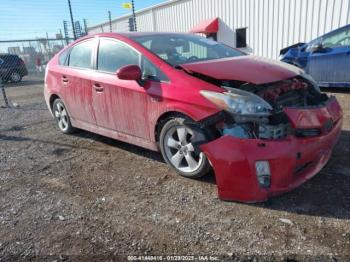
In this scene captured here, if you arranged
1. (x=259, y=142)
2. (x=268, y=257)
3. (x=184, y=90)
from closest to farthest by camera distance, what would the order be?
(x=268, y=257), (x=259, y=142), (x=184, y=90)

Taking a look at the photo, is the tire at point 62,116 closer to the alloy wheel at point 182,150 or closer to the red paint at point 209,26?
the alloy wheel at point 182,150

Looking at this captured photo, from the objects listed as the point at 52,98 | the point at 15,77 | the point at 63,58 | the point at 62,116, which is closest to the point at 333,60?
the point at 63,58

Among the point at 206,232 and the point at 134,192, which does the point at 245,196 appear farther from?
the point at 134,192

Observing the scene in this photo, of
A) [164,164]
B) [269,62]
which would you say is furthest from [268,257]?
[269,62]

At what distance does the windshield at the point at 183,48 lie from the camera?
3664mm

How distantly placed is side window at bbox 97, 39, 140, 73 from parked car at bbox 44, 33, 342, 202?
1 cm

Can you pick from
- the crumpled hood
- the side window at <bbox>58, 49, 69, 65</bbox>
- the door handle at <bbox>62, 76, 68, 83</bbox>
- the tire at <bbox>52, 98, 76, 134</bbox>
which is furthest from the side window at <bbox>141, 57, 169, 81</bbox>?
the tire at <bbox>52, 98, 76, 134</bbox>

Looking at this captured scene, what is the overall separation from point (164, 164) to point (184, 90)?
1.15 meters

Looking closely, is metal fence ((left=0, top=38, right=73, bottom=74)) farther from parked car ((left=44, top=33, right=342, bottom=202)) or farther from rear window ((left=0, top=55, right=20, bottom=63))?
parked car ((left=44, top=33, right=342, bottom=202))

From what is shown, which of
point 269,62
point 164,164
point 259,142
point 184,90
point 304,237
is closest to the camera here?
point 304,237

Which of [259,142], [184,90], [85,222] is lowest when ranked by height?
[85,222]

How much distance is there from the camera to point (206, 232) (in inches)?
101

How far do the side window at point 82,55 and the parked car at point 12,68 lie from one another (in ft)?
44.7

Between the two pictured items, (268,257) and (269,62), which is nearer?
(268,257)
